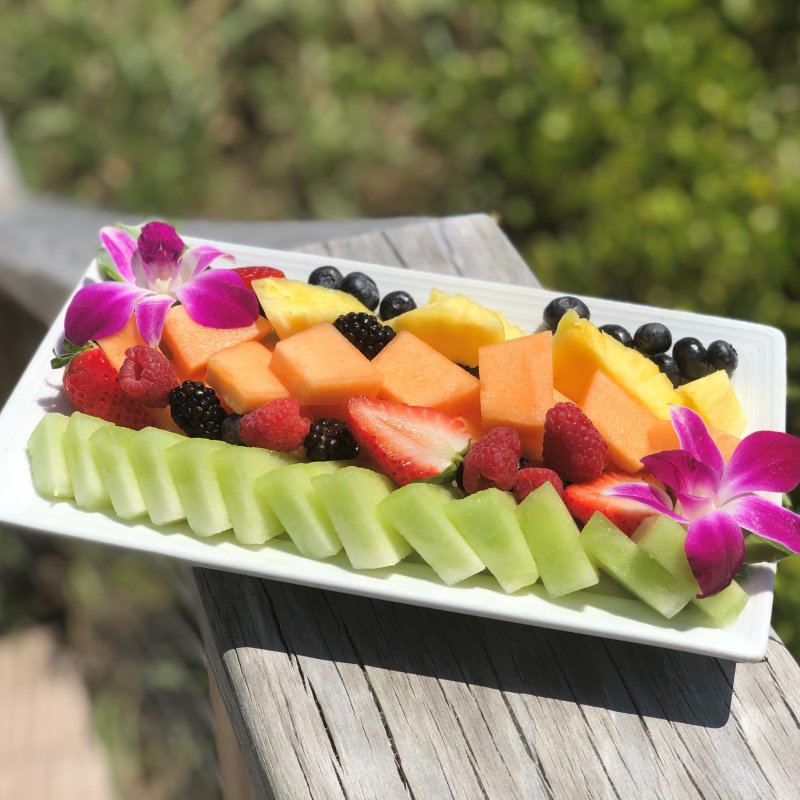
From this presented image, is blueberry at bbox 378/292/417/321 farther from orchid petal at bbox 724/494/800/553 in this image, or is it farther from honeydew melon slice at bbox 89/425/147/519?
orchid petal at bbox 724/494/800/553

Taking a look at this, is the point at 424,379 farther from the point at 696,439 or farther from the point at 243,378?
the point at 696,439

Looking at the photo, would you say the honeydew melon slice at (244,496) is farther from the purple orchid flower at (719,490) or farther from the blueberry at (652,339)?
the blueberry at (652,339)

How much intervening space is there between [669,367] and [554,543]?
0.65m

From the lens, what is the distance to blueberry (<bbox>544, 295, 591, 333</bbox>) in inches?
83.6

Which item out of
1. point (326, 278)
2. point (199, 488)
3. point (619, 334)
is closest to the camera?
point (199, 488)

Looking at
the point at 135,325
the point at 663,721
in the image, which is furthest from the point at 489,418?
the point at 135,325

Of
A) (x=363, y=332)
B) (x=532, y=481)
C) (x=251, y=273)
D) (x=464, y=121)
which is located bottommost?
(x=464, y=121)

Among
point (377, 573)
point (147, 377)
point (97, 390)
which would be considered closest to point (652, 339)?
point (377, 573)

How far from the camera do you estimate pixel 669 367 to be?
2.09m

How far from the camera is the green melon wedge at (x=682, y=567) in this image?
1.61 meters

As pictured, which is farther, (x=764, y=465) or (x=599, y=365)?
(x=599, y=365)

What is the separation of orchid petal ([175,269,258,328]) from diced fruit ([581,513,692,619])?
2.94ft

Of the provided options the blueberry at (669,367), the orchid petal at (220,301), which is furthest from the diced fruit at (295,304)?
the blueberry at (669,367)

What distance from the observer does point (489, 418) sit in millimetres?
1846
